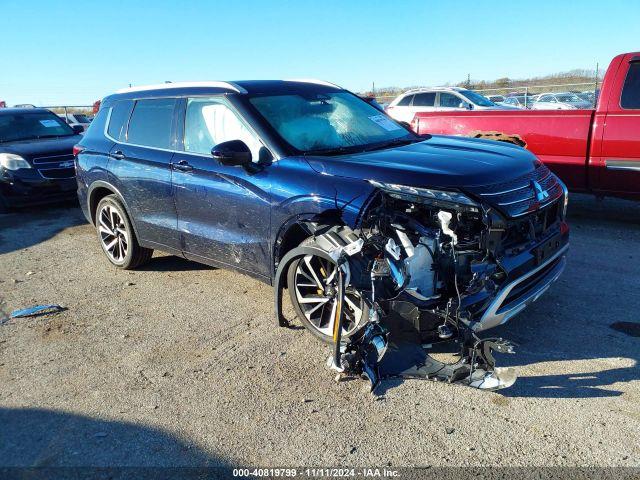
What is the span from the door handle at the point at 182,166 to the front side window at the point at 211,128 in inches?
5.2

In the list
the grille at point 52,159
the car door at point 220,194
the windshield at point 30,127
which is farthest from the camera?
the windshield at point 30,127

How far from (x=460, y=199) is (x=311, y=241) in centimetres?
108

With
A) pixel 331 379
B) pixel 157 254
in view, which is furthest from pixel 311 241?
pixel 157 254

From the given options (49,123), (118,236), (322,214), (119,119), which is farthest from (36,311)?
(49,123)

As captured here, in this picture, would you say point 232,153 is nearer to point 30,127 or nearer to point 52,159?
point 52,159

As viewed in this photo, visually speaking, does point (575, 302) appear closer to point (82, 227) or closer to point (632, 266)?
point (632, 266)

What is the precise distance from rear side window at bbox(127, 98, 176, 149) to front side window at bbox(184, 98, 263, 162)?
28 centimetres

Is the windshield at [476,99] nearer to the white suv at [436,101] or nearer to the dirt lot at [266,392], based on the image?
the white suv at [436,101]

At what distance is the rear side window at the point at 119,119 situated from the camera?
5809mm

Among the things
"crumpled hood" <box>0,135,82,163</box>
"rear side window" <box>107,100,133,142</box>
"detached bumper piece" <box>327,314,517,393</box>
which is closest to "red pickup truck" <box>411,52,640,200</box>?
"detached bumper piece" <box>327,314,517,393</box>

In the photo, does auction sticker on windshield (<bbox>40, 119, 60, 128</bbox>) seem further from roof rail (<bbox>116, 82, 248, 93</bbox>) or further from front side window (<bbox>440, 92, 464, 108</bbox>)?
front side window (<bbox>440, 92, 464, 108</bbox>)

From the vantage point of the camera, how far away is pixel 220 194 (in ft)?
15.0

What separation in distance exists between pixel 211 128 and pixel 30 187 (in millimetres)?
5748

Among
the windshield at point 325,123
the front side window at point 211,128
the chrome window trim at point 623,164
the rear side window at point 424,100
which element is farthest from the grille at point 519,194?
the rear side window at point 424,100
